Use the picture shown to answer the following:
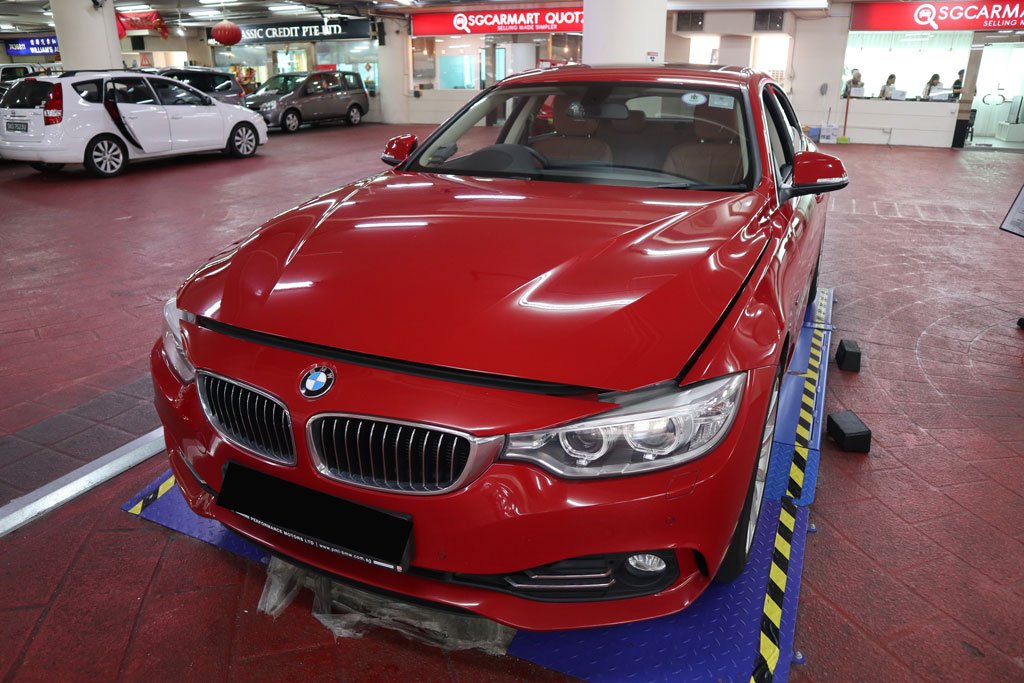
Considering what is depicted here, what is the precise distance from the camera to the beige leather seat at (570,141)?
2709 mm

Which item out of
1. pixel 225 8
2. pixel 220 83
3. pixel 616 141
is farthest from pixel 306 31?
pixel 616 141

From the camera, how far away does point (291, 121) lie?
15969 mm

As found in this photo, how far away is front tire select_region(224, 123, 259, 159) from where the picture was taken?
11227mm

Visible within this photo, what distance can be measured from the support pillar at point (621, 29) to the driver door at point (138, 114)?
6.35m

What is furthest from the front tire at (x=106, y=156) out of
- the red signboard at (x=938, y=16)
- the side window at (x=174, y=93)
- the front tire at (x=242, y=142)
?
the red signboard at (x=938, y=16)

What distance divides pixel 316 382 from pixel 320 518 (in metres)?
0.30

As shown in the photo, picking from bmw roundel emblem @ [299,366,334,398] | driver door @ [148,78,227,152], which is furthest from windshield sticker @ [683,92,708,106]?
driver door @ [148,78,227,152]

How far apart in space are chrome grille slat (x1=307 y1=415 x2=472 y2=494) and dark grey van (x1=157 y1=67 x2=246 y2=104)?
536 inches

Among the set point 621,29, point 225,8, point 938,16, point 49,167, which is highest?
point 225,8

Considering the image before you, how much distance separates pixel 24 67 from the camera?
15.7m

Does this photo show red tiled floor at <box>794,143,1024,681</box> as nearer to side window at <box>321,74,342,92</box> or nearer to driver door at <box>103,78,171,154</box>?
driver door at <box>103,78,171,154</box>

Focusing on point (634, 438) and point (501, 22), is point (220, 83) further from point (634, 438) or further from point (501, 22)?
point (634, 438)

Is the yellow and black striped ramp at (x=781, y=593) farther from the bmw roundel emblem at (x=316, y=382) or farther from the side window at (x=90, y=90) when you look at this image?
the side window at (x=90, y=90)

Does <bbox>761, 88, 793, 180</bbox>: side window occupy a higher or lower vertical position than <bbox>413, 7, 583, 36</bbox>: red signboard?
lower
